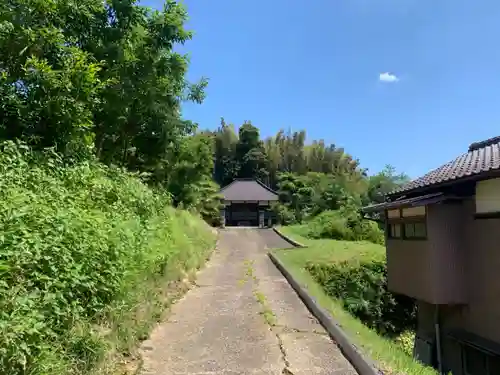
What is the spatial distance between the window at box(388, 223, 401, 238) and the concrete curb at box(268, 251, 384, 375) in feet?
11.3

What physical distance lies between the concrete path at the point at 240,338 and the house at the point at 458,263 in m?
3.06

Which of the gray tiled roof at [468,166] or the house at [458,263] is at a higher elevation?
the gray tiled roof at [468,166]

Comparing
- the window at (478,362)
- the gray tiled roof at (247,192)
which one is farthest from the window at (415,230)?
the gray tiled roof at (247,192)

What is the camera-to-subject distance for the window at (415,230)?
355 inches

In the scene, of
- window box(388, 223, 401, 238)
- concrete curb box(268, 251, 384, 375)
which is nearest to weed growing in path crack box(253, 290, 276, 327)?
concrete curb box(268, 251, 384, 375)

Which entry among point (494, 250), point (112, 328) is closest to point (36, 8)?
point (112, 328)

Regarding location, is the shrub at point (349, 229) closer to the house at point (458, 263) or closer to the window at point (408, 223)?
the window at point (408, 223)

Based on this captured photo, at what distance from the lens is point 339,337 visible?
4988 mm

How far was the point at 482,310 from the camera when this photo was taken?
309 inches

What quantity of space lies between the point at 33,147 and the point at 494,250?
764 cm

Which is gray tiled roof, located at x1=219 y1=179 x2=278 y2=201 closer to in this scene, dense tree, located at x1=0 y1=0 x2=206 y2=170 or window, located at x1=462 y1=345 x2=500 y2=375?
dense tree, located at x1=0 y1=0 x2=206 y2=170

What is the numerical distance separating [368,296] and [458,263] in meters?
4.66

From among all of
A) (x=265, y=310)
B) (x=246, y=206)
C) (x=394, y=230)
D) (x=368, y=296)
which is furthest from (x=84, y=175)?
(x=246, y=206)

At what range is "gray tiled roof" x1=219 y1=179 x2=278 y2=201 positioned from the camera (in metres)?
38.1
